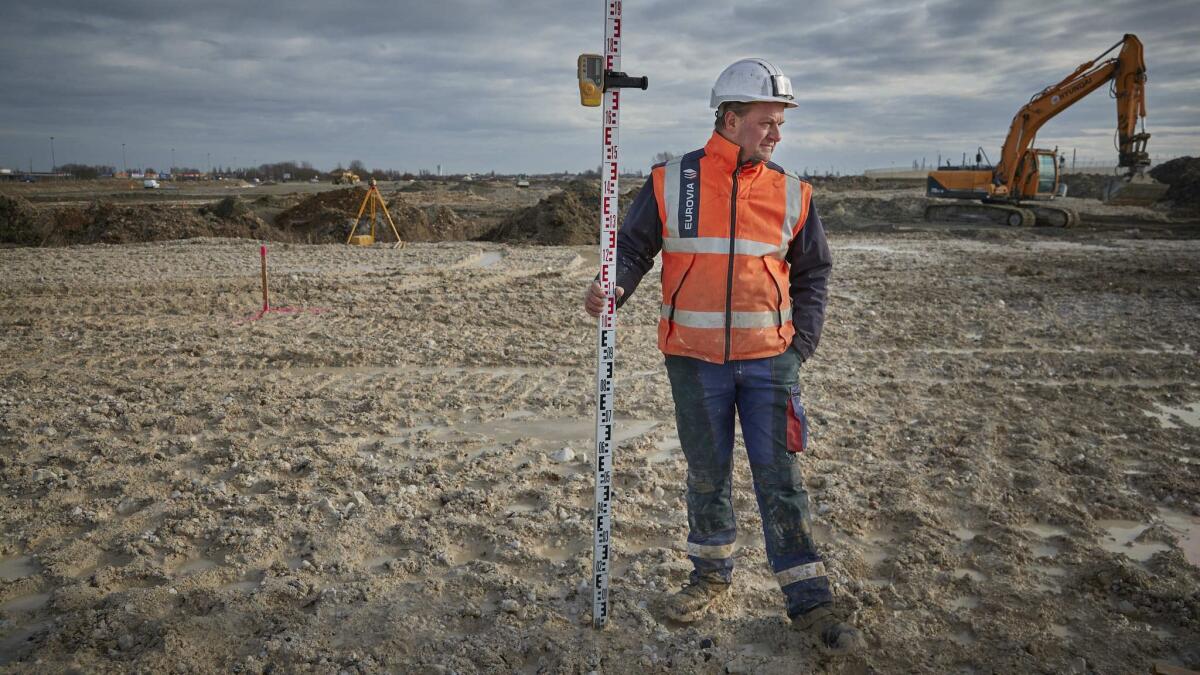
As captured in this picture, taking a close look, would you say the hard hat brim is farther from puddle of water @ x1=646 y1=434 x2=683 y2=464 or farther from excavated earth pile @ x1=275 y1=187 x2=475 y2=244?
excavated earth pile @ x1=275 y1=187 x2=475 y2=244

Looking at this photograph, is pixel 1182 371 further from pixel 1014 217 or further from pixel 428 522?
pixel 1014 217

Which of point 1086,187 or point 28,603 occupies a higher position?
point 1086,187

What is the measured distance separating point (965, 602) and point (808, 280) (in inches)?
61.4

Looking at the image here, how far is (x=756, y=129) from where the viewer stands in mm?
2828

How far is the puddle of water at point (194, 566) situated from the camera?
3502 millimetres

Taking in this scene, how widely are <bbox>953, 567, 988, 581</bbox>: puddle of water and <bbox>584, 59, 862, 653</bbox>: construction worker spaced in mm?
958

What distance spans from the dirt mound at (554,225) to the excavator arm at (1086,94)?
10.3 metres

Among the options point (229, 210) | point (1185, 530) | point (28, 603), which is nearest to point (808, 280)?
point (1185, 530)

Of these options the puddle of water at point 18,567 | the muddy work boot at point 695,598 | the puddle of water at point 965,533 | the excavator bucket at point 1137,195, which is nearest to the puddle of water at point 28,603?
the puddle of water at point 18,567

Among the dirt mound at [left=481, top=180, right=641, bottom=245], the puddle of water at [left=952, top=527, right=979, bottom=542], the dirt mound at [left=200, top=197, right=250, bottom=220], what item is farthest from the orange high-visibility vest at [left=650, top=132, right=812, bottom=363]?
the dirt mound at [left=200, top=197, right=250, bottom=220]

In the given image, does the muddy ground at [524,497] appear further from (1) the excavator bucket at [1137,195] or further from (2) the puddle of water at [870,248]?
(1) the excavator bucket at [1137,195]

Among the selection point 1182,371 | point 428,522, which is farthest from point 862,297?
point 428,522

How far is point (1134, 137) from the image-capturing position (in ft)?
59.7

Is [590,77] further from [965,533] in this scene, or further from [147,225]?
[147,225]
